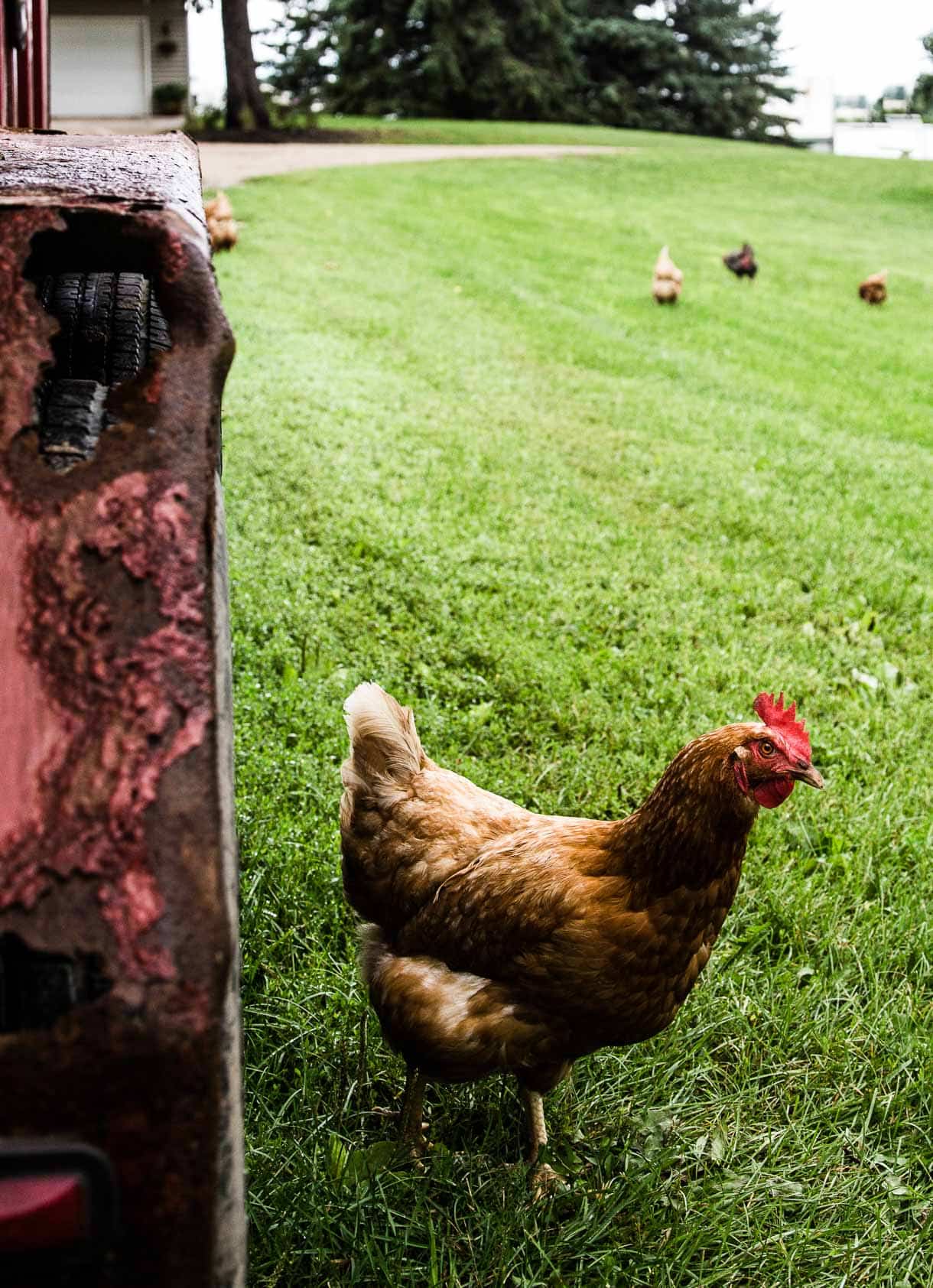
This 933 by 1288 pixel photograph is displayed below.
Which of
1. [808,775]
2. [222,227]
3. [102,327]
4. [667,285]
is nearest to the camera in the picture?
[102,327]

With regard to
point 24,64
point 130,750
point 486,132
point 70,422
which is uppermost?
point 486,132

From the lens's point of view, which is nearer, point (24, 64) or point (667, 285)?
point (24, 64)

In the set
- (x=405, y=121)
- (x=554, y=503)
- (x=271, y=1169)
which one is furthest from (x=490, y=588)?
(x=405, y=121)

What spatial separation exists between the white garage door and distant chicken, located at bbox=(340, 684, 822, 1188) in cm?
3194

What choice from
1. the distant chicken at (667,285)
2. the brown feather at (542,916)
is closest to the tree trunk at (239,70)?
the distant chicken at (667,285)

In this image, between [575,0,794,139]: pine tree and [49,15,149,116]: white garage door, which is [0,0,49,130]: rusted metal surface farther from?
[575,0,794,139]: pine tree

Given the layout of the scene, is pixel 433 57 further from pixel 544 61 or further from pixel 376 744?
pixel 376 744

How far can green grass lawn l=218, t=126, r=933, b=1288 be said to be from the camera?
2.12 metres

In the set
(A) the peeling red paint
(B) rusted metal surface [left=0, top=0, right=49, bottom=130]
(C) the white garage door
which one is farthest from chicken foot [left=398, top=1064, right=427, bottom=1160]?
(C) the white garage door

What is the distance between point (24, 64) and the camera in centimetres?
410

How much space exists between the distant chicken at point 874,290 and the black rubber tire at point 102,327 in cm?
1376

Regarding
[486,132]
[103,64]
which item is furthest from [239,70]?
[103,64]

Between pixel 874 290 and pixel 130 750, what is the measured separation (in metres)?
14.5

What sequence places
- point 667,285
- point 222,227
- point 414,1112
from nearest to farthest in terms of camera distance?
1. point 414,1112
2. point 667,285
3. point 222,227
